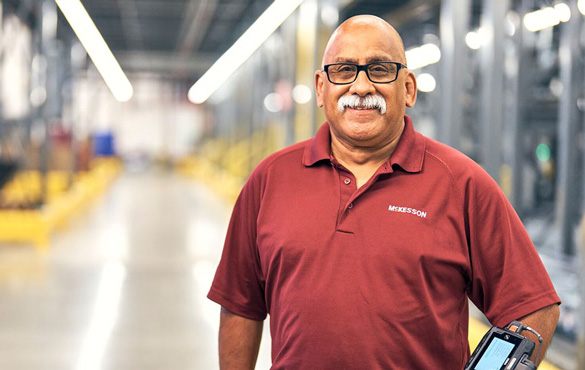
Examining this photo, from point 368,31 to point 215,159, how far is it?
80.0ft

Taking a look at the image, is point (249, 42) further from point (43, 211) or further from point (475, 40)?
point (475, 40)

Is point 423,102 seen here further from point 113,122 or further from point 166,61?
point 113,122

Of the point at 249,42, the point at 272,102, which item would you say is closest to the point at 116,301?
the point at 249,42

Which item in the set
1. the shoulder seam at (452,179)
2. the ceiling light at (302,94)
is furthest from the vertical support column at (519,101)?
the shoulder seam at (452,179)

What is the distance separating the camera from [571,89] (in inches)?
267

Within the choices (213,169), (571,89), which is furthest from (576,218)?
(213,169)

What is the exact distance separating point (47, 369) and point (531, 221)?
894cm

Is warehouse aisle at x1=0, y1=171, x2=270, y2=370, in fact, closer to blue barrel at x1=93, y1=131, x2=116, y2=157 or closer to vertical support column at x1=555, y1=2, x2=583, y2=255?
vertical support column at x1=555, y1=2, x2=583, y2=255

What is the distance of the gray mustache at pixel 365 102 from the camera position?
1708 millimetres

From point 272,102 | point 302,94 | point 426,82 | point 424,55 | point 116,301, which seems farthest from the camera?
point 272,102

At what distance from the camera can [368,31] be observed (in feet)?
5.53

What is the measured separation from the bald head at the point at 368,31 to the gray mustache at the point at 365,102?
99mm

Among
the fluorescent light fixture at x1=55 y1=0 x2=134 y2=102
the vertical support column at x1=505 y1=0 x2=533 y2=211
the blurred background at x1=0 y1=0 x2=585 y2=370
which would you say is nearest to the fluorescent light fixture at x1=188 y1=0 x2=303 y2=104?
the blurred background at x1=0 y1=0 x2=585 y2=370

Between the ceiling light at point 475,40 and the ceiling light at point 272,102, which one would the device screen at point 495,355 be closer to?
the ceiling light at point 475,40
